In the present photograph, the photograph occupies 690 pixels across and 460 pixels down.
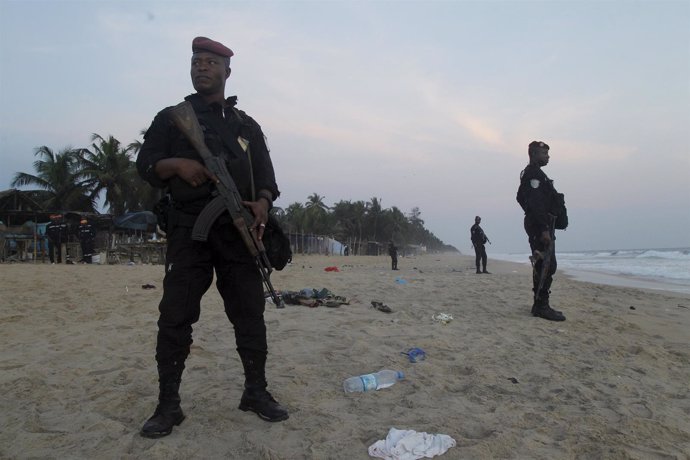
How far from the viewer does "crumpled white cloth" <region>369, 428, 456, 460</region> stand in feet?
6.22

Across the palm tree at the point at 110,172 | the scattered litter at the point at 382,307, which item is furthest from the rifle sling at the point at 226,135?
the palm tree at the point at 110,172

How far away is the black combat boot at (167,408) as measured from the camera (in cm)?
204

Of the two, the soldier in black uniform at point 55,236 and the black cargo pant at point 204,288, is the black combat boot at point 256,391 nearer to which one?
the black cargo pant at point 204,288

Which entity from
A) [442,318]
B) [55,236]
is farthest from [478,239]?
[55,236]

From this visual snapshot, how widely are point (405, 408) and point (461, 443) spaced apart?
468 mm

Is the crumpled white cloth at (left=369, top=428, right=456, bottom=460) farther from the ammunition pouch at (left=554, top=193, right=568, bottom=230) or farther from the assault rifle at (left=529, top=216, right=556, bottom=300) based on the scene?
the ammunition pouch at (left=554, top=193, right=568, bottom=230)

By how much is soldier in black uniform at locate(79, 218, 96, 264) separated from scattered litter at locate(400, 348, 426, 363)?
14.9 meters

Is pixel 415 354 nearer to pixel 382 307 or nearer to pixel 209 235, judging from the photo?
pixel 209 235

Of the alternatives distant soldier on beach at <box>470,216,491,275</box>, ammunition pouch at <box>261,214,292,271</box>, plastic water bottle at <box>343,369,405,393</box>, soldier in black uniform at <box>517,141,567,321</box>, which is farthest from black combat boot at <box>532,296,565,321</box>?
distant soldier on beach at <box>470,216,491,275</box>

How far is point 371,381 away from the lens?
9.06 ft

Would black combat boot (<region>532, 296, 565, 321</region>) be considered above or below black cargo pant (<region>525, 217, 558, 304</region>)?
below

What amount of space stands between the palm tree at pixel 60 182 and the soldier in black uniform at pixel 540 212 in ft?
94.1

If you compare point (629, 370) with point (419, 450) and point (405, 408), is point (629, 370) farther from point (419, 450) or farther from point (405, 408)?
point (419, 450)

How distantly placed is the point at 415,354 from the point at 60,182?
32.4m
